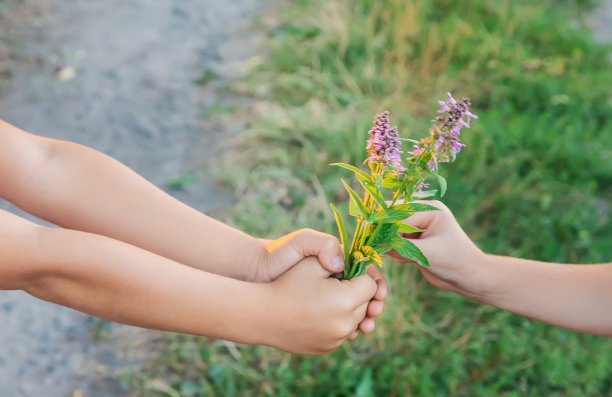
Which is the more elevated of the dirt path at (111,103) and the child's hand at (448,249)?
the child's hand at (448,249)

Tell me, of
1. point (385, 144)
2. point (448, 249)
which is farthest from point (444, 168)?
point (385, 144)

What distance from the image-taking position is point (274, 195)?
2.42m

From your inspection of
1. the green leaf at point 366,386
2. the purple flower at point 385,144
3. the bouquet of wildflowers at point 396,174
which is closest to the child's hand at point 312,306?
the bouquet of wildflowers at point 396,174

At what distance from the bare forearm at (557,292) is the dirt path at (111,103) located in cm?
105

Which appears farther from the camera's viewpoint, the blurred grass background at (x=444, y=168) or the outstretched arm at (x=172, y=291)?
the blurred grass background at (x=444, y=168)

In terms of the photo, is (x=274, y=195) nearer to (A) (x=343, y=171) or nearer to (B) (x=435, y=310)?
(A) (x=343, y=171)

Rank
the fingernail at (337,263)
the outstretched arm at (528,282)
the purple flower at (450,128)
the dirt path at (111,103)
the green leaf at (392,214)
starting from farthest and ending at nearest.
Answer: the dirt path at (111,103), the outstretched arm at (528,282), the fingernail at (337,263), the green leaf at (392,214), the purple flower at (450,128)

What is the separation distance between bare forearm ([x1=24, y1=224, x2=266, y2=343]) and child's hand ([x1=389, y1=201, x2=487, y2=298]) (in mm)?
367

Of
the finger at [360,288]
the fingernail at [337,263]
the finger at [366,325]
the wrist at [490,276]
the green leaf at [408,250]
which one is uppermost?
the green leaf at [408,250]

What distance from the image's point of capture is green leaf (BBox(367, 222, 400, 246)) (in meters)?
1.14

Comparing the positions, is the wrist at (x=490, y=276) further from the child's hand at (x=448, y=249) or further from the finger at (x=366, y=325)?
the finger at (x=366, y=325)

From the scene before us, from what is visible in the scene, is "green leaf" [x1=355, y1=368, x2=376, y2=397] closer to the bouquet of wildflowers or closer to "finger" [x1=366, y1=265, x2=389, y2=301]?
"finger" [x1=366, y1=265, x2=389, y2=301]

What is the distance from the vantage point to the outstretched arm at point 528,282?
4.53 ft

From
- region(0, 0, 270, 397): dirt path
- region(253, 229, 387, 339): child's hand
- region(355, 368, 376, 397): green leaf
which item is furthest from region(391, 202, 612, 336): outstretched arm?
region(0, 0, 270, 397): dirt path
